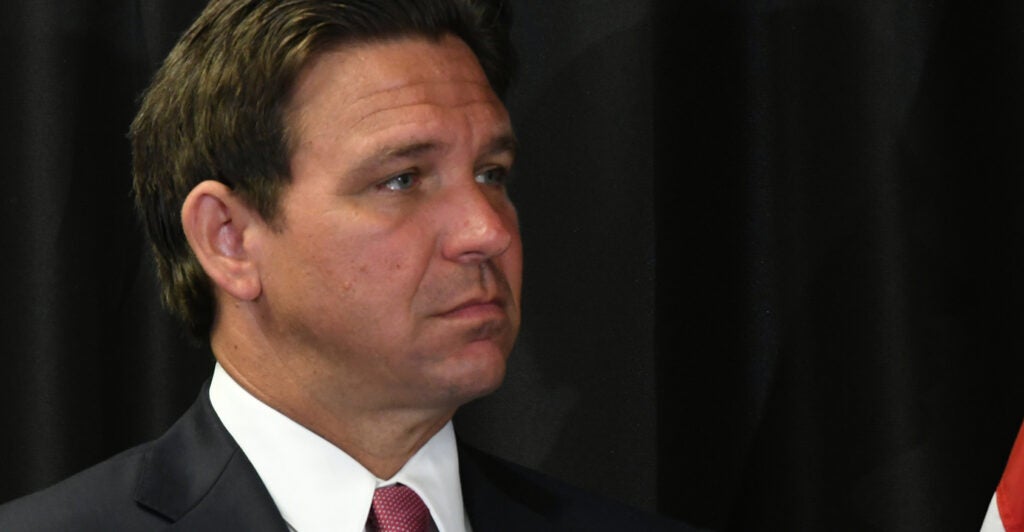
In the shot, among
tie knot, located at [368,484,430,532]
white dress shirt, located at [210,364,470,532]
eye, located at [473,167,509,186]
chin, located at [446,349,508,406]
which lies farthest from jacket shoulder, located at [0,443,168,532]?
eye, located at [473,167,509,186]

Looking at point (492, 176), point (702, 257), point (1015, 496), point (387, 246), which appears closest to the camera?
point (387, 246)

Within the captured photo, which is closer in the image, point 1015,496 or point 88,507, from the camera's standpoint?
point 88,507

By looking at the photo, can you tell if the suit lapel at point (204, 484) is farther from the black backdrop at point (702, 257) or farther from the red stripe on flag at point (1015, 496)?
the red stripe on flag at point (1015, 496)

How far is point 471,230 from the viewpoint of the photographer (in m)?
1.71

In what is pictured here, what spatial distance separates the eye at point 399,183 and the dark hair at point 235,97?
0.11m

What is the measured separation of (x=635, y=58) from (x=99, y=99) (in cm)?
76

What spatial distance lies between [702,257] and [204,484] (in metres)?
0.88

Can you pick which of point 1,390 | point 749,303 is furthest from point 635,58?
point 1,390

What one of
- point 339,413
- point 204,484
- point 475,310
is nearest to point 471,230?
point 475,310

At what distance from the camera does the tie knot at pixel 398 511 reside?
1.73 metres

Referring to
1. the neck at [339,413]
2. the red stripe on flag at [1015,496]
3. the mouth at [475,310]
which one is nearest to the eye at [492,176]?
the mouth at [475,310]

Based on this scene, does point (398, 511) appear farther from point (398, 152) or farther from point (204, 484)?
point (398, 152)

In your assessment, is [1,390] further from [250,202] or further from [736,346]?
[736,346]

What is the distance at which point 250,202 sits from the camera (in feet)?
5.82
